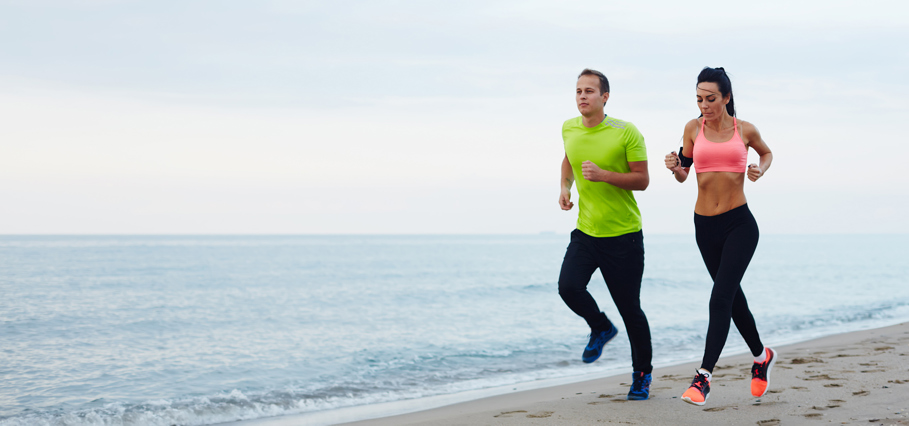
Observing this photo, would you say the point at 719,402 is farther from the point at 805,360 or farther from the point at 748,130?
the point at 805,360

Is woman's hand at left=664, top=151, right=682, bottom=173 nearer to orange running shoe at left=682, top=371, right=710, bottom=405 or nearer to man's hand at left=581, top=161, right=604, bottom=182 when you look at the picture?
man's hand at left=581, top=161, right=604, bottom=182

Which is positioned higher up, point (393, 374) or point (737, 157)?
point (737, 157)

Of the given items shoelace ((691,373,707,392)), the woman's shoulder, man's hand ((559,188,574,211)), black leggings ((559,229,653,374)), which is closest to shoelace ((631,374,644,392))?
black leggings ((559,229,653,374))

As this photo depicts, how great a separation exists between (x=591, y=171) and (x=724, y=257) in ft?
2.94

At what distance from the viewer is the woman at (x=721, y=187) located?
12.1 feet

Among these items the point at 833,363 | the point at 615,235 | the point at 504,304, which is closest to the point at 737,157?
the point at 615,235

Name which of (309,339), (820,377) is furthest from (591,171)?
(309,339)

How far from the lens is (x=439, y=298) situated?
78.1 ft

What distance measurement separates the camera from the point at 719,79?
3.77 m

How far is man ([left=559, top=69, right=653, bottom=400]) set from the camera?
4023 millimetres

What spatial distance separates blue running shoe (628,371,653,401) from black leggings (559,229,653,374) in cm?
67

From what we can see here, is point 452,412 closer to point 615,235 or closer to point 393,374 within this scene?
point 615,235

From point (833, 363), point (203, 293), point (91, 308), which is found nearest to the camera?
point (833, 363)

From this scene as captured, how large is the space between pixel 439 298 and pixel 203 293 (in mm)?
9389
